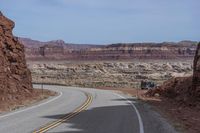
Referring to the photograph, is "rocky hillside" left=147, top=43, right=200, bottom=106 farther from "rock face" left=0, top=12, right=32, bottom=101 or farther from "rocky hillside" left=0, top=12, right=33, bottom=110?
"rock face" left=0, top=12, right=32, bottom=101

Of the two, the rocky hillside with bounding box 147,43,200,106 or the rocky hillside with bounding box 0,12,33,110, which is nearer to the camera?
the rocky hillside with bounding box 147,43,200,106

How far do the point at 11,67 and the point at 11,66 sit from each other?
4.2 inches

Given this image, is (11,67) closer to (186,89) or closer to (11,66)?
(11,66)

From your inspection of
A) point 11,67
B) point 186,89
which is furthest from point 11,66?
point 186,89

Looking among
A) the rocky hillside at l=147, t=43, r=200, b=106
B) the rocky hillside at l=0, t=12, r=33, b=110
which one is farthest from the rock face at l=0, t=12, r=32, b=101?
the rocky hillside at l=147, t=43, r=200, b=106

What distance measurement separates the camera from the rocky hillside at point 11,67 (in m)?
34.0

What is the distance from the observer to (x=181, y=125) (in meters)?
19.0

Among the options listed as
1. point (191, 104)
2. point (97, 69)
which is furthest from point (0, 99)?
point (97, 69)

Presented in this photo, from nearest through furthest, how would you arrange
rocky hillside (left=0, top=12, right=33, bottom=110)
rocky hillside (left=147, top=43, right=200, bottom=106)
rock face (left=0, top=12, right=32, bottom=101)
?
1. rocky hillside (left=147, top=43, right=200, bottom=106)
2. rocky hillside (left=0, top=12, right=33, bottom=110)
3. rock face (left=0, top=12, right=32, bottom=101)

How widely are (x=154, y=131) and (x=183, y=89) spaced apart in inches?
898

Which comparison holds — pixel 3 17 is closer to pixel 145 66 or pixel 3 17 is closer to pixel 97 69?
pixel 97 69

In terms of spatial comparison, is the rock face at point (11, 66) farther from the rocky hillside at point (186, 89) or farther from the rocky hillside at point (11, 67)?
the rocky hillside at point (186, 89)

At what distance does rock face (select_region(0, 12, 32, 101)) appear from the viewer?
3422cm

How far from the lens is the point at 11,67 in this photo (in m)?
37.9
